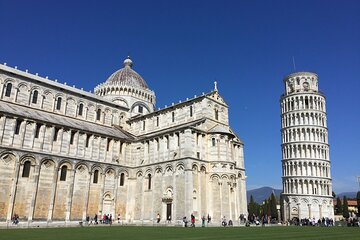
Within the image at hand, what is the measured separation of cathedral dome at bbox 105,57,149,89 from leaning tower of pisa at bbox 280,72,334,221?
104 feet

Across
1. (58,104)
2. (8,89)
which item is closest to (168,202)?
(58,104)

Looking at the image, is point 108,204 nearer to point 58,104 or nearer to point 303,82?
point 58,104

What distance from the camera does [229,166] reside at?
125 feet

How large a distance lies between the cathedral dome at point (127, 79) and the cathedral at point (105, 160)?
9.13 m

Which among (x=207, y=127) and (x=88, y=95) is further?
(x=88, y=95)

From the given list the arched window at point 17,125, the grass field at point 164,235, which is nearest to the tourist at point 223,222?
the grass field at point 164,235

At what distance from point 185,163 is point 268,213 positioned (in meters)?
46.6

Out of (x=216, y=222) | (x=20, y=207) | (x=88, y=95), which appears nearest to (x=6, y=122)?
(x=20, y=207)

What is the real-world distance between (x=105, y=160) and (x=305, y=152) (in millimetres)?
41935

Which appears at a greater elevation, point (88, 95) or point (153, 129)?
point (88, 95)

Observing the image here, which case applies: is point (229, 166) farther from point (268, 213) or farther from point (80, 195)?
point (268, 213)

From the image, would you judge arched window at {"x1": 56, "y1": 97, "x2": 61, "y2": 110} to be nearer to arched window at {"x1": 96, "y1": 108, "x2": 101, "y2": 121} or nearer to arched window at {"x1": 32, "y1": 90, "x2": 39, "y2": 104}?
arched window at {"x1": 32, "y1": 90, "x2": 39, "y2": 104}

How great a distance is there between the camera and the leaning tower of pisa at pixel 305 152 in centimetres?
6006

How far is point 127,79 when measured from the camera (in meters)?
55.7
